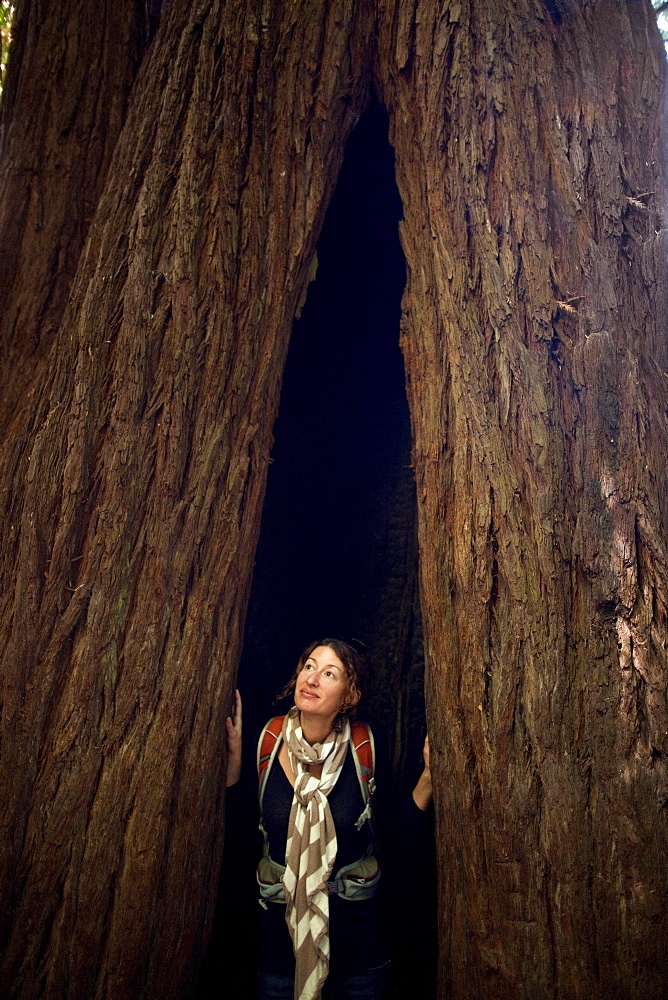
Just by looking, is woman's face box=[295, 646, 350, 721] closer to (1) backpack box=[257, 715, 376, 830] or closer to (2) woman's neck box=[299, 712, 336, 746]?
(2) woman's neck box=[299, 712, 336, 746]

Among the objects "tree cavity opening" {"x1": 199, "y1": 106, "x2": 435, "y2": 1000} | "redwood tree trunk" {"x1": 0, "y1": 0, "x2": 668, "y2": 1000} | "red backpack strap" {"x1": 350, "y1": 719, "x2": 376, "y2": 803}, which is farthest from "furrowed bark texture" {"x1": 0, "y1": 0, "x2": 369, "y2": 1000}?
"tree cavity opening" {"x1": 199, "y1": 106, "x2": 435, "y2": 1000}

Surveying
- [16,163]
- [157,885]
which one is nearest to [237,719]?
[157,885]

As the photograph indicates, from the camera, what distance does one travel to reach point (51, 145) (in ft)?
10.5

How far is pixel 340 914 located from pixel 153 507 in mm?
1611

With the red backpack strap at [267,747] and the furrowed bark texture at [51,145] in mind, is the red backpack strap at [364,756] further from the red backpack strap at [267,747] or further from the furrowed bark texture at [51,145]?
the furrowed bark texture at [51,145]

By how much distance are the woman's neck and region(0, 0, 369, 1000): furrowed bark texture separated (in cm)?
33

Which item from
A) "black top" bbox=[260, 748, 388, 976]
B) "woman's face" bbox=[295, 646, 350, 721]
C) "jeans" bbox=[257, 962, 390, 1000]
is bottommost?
"jeans" bbox=[257, 962, 390, 1000]

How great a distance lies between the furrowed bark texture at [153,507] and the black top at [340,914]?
9.0 inches

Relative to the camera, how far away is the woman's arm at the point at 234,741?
8.98 ft

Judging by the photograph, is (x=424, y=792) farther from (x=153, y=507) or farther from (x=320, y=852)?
(x=153, y=507)

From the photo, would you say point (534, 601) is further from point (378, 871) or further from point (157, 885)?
point (157, 885)

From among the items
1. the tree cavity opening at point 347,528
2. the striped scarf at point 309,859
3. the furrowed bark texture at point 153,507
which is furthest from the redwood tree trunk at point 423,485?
the tree cavity opening at point 347,528

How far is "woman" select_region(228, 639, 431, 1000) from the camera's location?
252 cm

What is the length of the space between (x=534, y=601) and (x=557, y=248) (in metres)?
1.36
